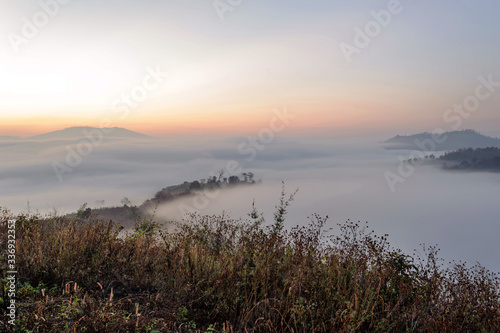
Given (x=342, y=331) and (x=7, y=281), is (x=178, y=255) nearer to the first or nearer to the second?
(x=7, y=281)

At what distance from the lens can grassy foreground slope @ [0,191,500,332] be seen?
3256 millimetres

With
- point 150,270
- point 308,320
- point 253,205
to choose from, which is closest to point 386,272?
point 308,320

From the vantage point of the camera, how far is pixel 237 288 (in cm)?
401

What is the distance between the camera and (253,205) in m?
8.80

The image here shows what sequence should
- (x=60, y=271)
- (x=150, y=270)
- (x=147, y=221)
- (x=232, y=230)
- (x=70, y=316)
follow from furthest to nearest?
(x=147, y=221) → (x=232, y=230) → (x=150, y=270) → (x=60, y=271) → (x=70, y=316)

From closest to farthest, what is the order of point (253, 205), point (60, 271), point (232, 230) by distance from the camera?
point (60, 271) < point (232, 230) < point (253, 205)

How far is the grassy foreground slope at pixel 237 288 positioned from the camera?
10.7 feet

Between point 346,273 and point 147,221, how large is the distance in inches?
171

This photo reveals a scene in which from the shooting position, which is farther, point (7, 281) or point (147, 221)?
point (147, 221)

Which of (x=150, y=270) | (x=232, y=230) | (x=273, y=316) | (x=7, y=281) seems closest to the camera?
(x=273, y=316)

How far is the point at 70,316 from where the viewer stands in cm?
298

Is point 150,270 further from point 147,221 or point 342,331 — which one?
point 342,331

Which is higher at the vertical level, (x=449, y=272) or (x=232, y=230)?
(x=232, y=230)

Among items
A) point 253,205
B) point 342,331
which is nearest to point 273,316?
point 342,331
